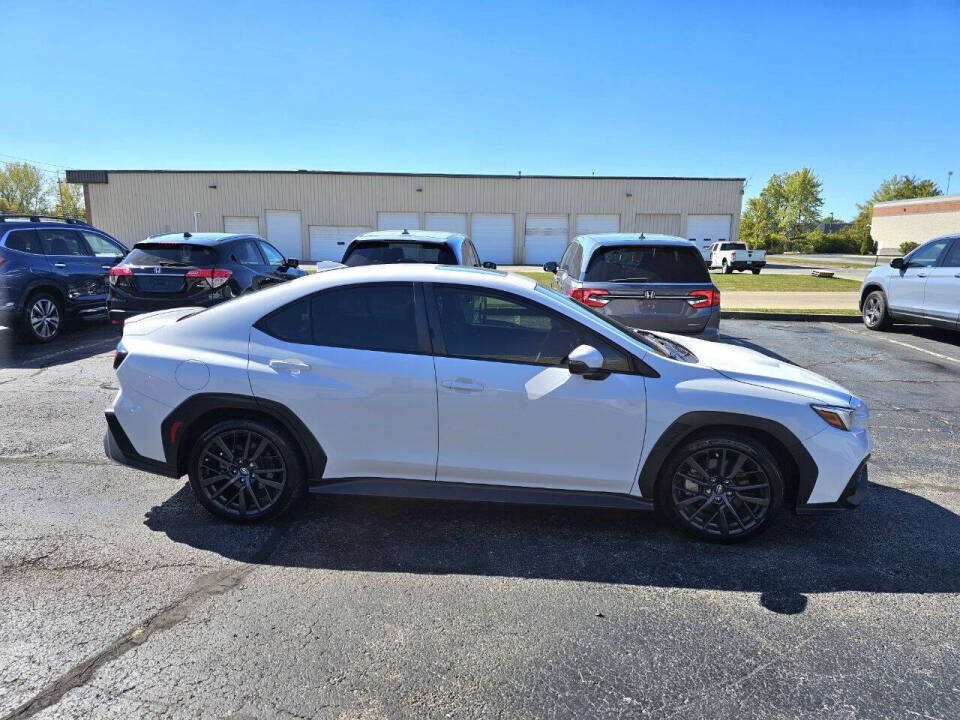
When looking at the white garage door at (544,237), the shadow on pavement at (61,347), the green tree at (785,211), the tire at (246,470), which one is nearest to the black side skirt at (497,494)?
the tire at (246,470)

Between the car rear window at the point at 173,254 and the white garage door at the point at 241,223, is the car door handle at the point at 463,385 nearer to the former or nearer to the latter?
the car rear window at the point at 173,254

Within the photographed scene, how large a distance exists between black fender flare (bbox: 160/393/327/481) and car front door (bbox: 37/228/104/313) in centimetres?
746

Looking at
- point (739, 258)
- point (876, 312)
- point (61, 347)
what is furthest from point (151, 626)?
point (739, 258)

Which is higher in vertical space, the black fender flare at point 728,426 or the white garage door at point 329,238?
the white garage door at point 329,238

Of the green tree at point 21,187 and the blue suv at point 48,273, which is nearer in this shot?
the blue suv at point 48,273

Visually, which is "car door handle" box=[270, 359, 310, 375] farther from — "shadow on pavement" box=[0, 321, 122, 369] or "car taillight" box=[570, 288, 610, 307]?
"shadow on pavement" box=[0, 321, 122, 369]

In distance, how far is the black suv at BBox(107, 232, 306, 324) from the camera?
838 cm

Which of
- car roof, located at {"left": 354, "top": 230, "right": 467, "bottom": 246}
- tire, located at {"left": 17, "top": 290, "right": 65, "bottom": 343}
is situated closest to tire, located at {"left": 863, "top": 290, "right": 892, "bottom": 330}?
car roof, located at {"left": 354, "top": 230, "right": 467, "bottom": 246}

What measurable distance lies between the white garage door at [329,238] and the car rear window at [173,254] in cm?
2866

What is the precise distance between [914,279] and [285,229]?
3272cm

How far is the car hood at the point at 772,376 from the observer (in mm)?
3537

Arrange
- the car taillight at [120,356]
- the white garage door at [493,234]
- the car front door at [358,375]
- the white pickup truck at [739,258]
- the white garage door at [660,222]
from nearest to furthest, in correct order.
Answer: the car front door at [358,375] < the car taillight at [120,356] < the white pickup truck at [739,258] < the white garage door at [493,234] < the white garage door at [660,222]

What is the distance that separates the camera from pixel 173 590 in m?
3.09

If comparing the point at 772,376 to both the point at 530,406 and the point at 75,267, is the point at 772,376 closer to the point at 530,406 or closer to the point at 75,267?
the point at 530,406
